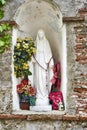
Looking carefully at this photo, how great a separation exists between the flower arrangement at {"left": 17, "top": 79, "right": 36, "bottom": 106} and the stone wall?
0.24 metres

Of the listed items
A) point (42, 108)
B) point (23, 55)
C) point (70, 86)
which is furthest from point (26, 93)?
point (70, 86)

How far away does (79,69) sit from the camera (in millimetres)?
6266

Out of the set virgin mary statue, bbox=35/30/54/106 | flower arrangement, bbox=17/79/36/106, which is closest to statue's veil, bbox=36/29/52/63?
virgin mary statue, bbox=35/30/54/106

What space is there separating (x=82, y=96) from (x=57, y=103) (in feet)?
1.42

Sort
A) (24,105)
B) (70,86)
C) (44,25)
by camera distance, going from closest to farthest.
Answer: (70,86) < (24,105) < (44,25)

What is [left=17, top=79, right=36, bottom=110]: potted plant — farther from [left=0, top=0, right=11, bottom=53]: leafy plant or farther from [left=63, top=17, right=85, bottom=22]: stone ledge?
[left=63, top=17, right=85, bottom=22]: stone ledge

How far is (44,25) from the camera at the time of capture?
7.01 metres

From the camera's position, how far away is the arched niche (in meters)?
6.46

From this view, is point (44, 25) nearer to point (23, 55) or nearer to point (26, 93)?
point (23, 55)

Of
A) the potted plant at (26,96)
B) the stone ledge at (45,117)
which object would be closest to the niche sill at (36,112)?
the stone ledge at (45,117)

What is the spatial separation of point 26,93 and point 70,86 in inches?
26.3

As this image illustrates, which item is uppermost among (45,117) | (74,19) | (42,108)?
(74,19)

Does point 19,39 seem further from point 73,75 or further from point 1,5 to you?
point 73,75

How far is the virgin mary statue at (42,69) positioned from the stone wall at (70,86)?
1.47ft
